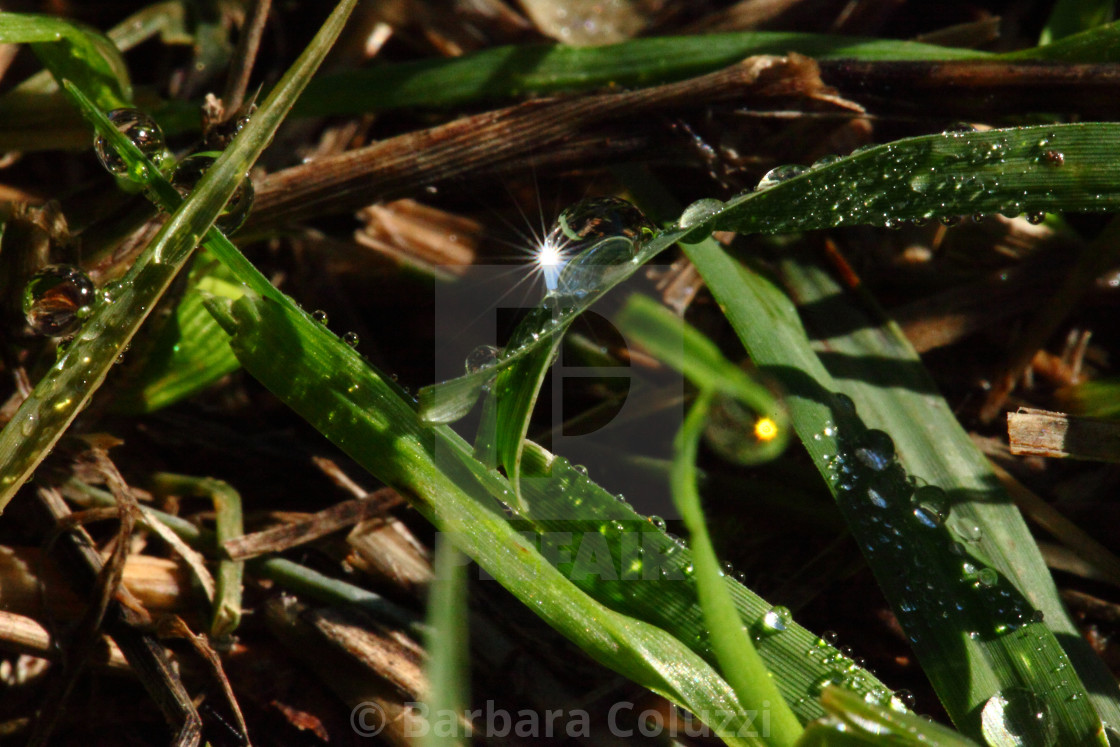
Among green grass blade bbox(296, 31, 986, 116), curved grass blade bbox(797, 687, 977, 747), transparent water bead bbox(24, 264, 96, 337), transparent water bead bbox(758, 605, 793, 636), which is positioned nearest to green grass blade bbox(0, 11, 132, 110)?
green grass blade bbox(296, 31, 986, 116)

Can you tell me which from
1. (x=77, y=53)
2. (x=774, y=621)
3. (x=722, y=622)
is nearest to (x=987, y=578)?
(x=774, y=621)

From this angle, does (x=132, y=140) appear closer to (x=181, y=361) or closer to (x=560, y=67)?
(x=181, y=361)

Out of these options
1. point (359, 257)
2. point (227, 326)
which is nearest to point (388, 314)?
point (359, 257)

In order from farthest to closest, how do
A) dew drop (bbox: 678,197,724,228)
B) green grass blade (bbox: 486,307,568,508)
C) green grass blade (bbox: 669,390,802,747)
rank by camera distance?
1. dew drop (bbox: 678,197,724,228)
2. green grass blade (bbox: 486,307,568,508)
3. green grass blade (bbox: 669,390,802,747)

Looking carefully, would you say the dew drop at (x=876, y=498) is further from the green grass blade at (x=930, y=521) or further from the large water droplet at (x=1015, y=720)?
the large water droplet at (x=1015, y=720)

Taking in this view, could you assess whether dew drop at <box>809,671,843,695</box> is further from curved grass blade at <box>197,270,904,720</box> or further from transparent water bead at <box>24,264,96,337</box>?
transparent water bead at <box>24,264,96,337</box>

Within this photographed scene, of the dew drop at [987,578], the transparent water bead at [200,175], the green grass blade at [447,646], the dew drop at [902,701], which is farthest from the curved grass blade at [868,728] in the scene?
the transparent water bead at [200,175]

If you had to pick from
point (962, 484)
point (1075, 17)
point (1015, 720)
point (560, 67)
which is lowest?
point (1015, 720)
